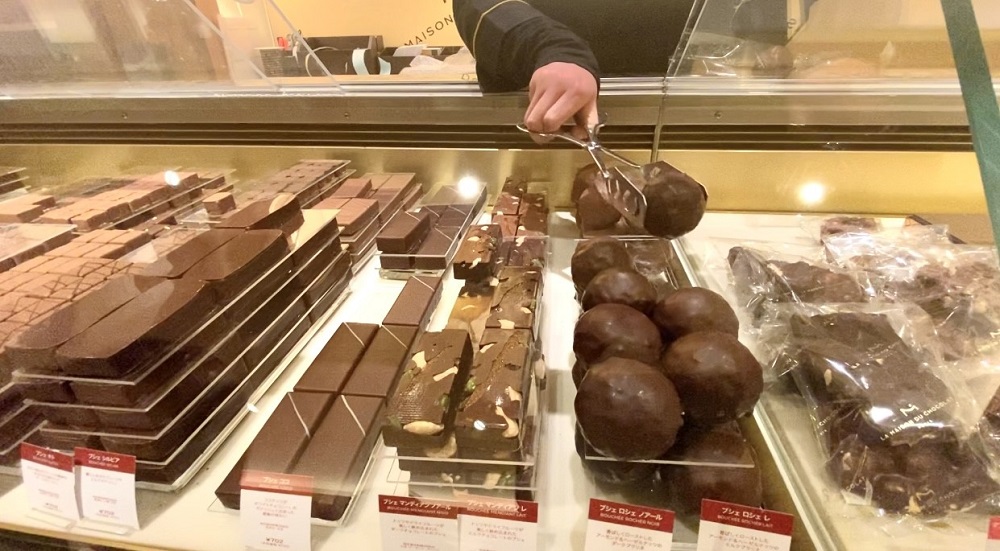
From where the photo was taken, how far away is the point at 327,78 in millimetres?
1883

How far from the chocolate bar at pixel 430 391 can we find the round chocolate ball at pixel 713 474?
0.35m

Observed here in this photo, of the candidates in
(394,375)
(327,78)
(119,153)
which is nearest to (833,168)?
(394,375)

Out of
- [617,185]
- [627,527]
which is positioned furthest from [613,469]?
[617,185]

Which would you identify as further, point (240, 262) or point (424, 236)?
point (424, 236)

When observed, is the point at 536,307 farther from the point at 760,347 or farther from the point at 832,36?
the point at 832,36

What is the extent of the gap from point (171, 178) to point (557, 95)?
4.46 feet

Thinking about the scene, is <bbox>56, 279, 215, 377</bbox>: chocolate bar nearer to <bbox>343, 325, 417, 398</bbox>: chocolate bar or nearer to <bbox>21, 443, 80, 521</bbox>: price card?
<bbox>21, 443, 80, 521</bbox>: price card

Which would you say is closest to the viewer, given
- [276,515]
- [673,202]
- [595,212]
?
[276,515]

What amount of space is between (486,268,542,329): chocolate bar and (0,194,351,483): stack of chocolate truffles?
483 millimetres

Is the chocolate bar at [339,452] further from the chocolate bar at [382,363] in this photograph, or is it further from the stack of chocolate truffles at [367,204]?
the stack of chocolate truffles at [367,204]

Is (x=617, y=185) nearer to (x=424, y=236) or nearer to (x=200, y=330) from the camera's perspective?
(x=424, y=236)

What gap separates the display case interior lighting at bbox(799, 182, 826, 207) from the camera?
5.57 ft

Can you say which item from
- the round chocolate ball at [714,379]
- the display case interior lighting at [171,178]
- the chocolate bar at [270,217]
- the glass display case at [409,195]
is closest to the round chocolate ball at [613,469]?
the glass display case at [409,195]

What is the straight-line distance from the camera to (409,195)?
196 centimetres
